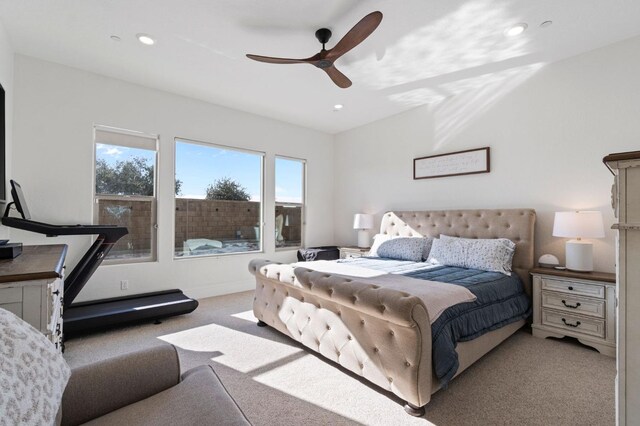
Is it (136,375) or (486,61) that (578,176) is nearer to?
(486,61)

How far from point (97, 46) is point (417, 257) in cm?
410

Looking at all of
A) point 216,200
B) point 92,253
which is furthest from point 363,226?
point 92,253

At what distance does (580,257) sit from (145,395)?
3.55 metres

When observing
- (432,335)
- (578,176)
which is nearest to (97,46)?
(432,335)

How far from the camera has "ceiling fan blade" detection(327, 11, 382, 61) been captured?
1983mm

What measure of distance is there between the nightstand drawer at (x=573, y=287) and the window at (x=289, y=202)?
143 inches

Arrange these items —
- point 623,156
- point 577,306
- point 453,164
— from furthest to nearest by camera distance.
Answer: point 453,164, point 577,306, point 623,156

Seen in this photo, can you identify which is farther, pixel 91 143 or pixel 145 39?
pixel 91 143

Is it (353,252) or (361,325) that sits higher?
(353,252)

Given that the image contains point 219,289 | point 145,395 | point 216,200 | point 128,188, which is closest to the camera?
point 145,395

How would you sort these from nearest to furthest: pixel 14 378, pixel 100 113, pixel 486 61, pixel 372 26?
pixel 14 378
pixel 372 26
pixel 486 61
pixel 100 113

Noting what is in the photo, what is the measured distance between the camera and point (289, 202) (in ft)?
17.5

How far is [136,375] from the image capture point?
1.22 meters

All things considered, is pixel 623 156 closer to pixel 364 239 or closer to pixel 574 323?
pixel 574 323
